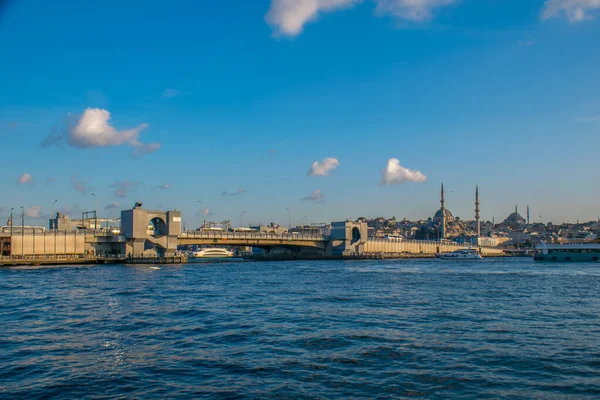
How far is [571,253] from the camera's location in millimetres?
119750

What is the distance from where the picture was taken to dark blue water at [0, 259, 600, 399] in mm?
15969

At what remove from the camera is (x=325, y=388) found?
621 inches

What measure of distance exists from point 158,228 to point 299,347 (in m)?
83.5

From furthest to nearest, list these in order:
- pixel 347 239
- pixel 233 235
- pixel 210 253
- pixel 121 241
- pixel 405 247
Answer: pixel 405 247 → pixel 210 253 → pixel 347 239 → pixel 233 235 → pixel 121 241

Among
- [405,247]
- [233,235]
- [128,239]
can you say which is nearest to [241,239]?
[233,235]

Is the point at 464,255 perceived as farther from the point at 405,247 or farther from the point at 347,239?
the point at 347,239

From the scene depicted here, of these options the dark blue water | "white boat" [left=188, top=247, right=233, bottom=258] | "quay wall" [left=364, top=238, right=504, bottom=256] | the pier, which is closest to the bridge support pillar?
"quay wall" [left=364, top=238, right=504, bottom=256]

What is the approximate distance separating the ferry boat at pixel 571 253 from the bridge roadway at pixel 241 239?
54.5 metres

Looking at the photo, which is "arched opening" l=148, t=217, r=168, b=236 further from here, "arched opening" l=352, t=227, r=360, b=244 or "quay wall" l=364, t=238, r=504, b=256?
"quay wall" l=364, t=238, r=504, b=256

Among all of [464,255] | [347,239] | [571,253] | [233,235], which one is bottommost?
[464,255]

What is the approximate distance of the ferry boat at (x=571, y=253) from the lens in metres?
118

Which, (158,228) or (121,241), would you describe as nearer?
(121,241)

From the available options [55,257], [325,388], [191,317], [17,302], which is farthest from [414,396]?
[55,257]

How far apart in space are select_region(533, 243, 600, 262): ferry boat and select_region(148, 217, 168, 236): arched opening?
85.1 metres
